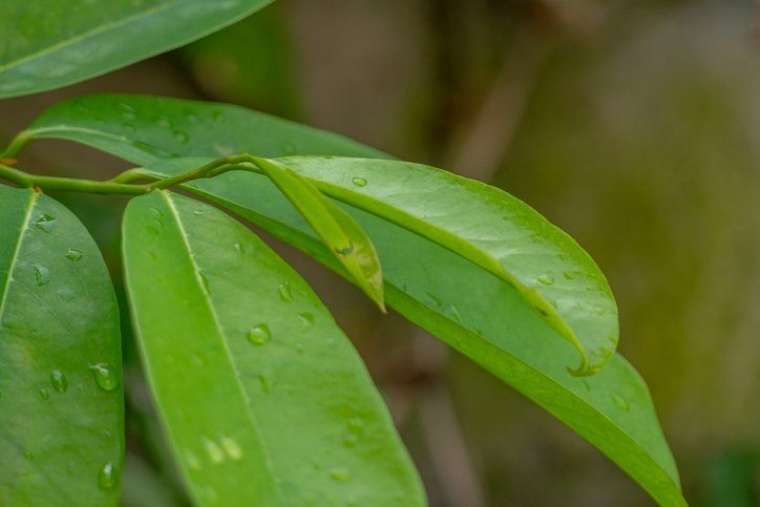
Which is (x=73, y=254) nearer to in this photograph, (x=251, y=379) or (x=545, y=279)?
(x=251, y=379)

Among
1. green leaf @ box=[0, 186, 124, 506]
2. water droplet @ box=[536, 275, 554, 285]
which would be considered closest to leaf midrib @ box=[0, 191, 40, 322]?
green leaf @ box=[0, 186, 124, 506]

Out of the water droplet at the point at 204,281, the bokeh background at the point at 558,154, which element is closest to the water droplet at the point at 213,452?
the water droplet at the point at 204,281

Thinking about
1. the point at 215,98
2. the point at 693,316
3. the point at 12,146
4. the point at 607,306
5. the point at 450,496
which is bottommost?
the point at 450,496

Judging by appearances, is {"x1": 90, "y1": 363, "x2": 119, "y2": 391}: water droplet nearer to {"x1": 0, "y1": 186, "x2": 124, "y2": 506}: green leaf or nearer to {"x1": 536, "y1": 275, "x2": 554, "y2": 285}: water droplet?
{"x1": 0, "y1": 186, "x2": 124, "y2": 506}: green leaf

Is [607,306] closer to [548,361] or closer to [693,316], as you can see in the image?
[548,361]

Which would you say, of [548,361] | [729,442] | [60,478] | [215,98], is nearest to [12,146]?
[60,478]

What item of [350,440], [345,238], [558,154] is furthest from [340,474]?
[558,154]
